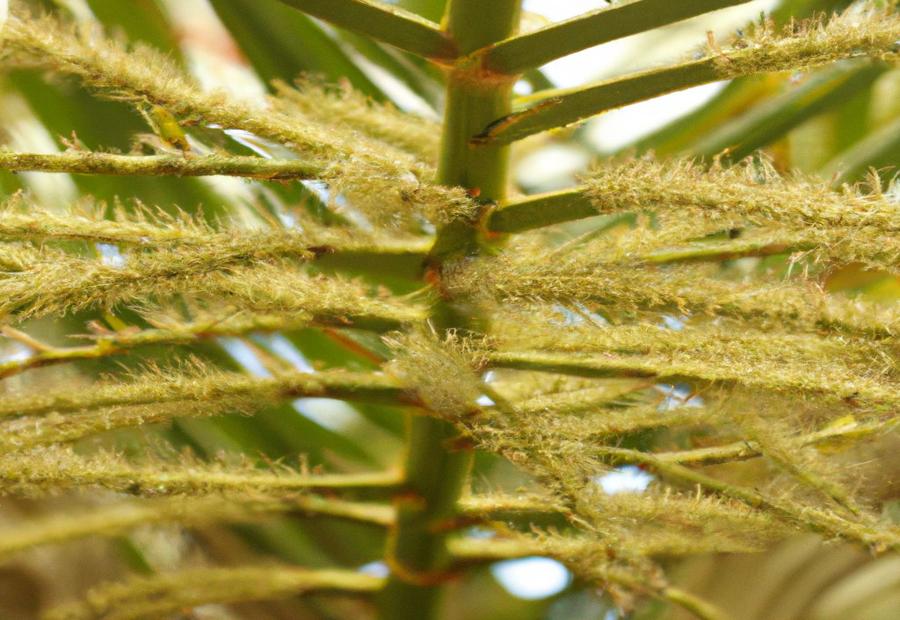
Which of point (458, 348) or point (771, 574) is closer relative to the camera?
point (458, 348)

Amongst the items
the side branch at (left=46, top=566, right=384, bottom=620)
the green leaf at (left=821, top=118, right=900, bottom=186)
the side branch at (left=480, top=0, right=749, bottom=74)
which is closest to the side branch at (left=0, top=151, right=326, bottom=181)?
the side branch at (left=480, top=0, right=749, bottom=74)

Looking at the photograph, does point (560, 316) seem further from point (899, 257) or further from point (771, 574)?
point (771, 574)

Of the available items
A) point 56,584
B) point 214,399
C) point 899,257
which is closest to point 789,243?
point 899,257

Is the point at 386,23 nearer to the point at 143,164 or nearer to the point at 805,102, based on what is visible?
the point at 143,164

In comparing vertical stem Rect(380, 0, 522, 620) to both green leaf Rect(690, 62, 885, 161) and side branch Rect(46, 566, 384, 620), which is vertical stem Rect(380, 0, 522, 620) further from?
green leaf Rect(690, 62, 885, 161)

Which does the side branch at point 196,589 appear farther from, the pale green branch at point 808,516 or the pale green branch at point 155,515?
the pale green branch at point 808,516

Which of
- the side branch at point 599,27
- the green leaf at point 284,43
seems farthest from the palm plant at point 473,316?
the green leaf at point 284,43
